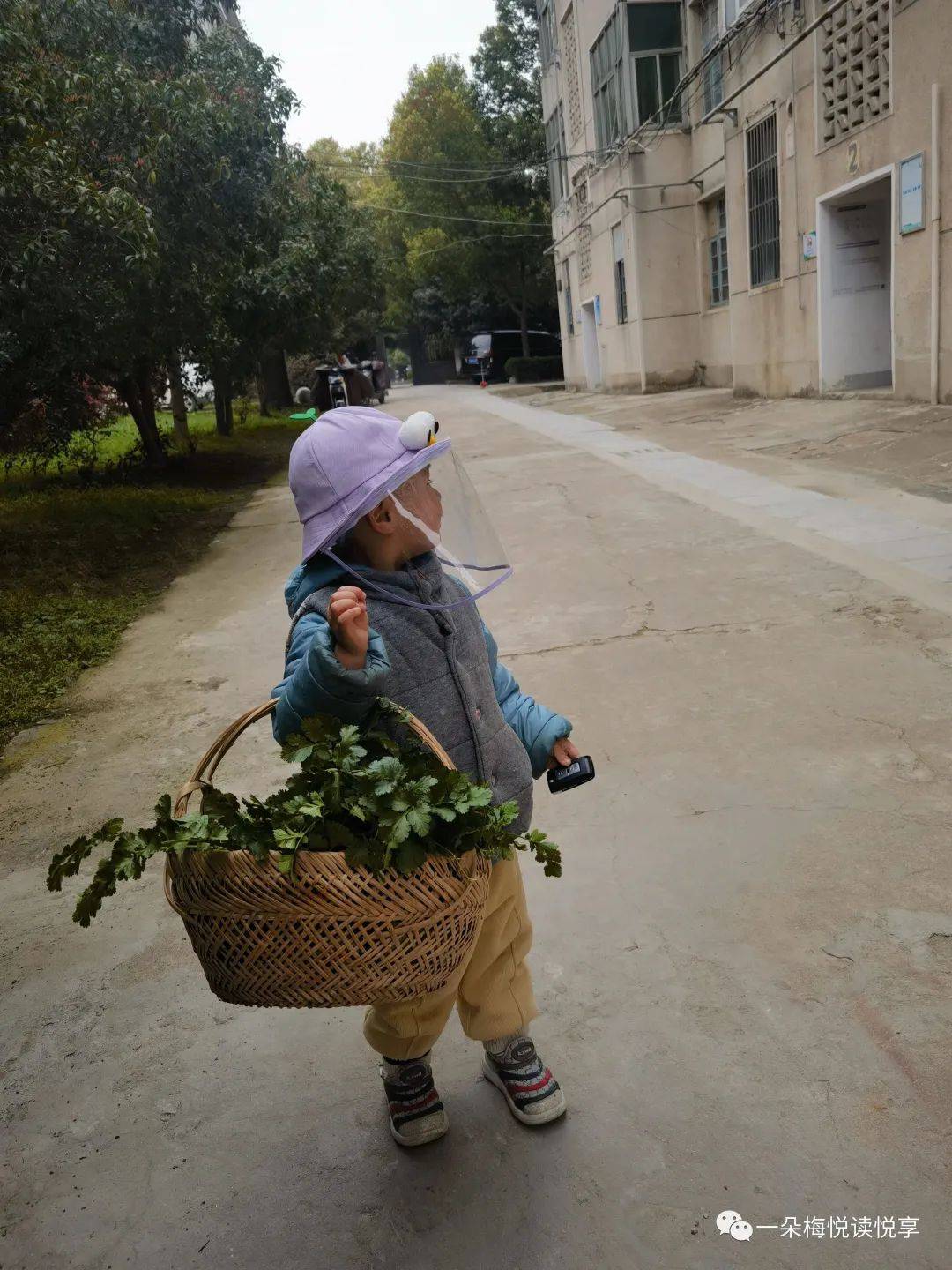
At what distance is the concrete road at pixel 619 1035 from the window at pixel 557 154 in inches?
944

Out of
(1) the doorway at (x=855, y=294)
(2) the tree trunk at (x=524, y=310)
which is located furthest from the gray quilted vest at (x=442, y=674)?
(2) the tree trunk at (x=524, y=310)

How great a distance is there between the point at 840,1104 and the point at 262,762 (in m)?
2.44

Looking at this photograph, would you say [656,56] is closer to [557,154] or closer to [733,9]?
[733,9]

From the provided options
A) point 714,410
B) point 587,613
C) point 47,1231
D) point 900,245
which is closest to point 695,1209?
point 47,1231

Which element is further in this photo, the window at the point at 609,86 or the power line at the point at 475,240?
the power line at the point at 475,240

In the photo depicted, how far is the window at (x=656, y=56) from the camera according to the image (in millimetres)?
17344

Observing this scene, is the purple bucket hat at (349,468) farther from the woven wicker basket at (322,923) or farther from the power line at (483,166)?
the power line at (483,166)

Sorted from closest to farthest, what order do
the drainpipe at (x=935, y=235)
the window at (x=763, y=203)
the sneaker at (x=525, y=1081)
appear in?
1. the sneaker at (x=525, y=1081)
2. the drainpipe at (x=935, y=235)
3. the window at (x=763, y=203)

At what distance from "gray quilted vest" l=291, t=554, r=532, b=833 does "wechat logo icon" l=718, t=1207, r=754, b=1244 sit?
2.45 ft

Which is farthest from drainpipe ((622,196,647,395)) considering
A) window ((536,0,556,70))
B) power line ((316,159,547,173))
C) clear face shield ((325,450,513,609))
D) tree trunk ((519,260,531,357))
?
clear face shield ((325,450,513,609))

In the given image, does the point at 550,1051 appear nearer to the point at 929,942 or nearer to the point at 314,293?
the point at 929,942

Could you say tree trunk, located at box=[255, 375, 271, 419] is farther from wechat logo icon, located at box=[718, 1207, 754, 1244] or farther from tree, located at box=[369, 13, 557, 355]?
wechat logo icon, located at box=[718, 1207, 754, 1244]

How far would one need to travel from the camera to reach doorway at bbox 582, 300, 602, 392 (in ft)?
79.3

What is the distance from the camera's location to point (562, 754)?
2139 mm
